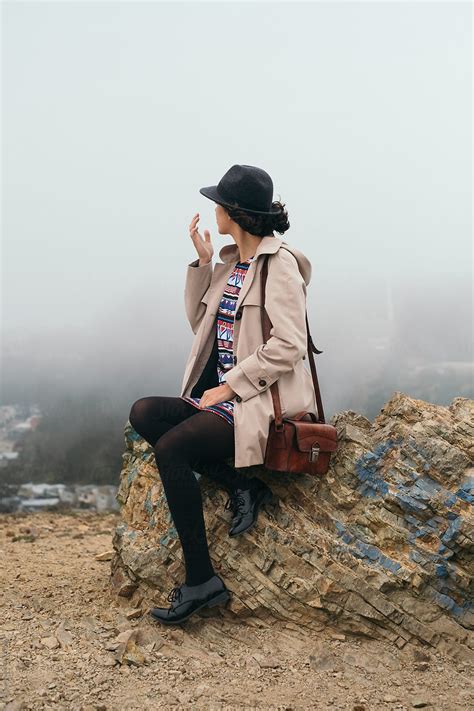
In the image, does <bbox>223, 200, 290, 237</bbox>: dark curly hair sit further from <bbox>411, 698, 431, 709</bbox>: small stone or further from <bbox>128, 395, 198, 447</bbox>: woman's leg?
<bbox>411, 698, 431, 709</bbox>: small stone

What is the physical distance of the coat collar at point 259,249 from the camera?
7.07 m

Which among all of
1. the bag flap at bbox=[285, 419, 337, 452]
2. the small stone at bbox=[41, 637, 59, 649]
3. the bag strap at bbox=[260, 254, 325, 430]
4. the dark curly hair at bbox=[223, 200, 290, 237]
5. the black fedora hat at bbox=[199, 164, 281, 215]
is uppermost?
the black fedora hat at bbox=[199, 164, 281, 215]

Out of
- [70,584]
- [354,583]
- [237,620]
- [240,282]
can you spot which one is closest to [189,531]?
[237,620]

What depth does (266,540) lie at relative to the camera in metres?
7.31

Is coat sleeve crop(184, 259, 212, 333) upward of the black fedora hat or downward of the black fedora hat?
downward

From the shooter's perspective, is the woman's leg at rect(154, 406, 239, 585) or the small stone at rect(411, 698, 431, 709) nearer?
the small stone at rect(411, 698, 431, 709)

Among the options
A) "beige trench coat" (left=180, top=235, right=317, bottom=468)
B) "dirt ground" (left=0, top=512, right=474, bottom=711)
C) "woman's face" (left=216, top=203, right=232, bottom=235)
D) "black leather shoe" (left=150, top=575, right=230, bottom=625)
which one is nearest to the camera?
"dirt ground" (left=0, top=512, right=474, bottom=711)

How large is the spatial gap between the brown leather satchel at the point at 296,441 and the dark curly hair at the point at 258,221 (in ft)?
0.99

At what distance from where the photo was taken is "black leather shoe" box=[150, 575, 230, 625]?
7.07 metres

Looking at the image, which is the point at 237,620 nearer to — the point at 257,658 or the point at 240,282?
the point at 257,658

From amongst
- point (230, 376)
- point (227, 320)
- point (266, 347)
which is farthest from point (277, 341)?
point (227, 320)

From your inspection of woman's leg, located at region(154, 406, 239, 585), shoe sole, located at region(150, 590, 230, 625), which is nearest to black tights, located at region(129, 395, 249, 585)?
woman's leg, located at region(154, 406, 239, 585)

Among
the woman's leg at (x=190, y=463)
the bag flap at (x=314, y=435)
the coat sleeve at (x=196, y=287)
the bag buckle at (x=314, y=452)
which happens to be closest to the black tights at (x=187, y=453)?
the woman's leg at (x=190, y=463)

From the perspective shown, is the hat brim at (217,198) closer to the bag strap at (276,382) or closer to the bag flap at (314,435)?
the bag strap at (276,382)
